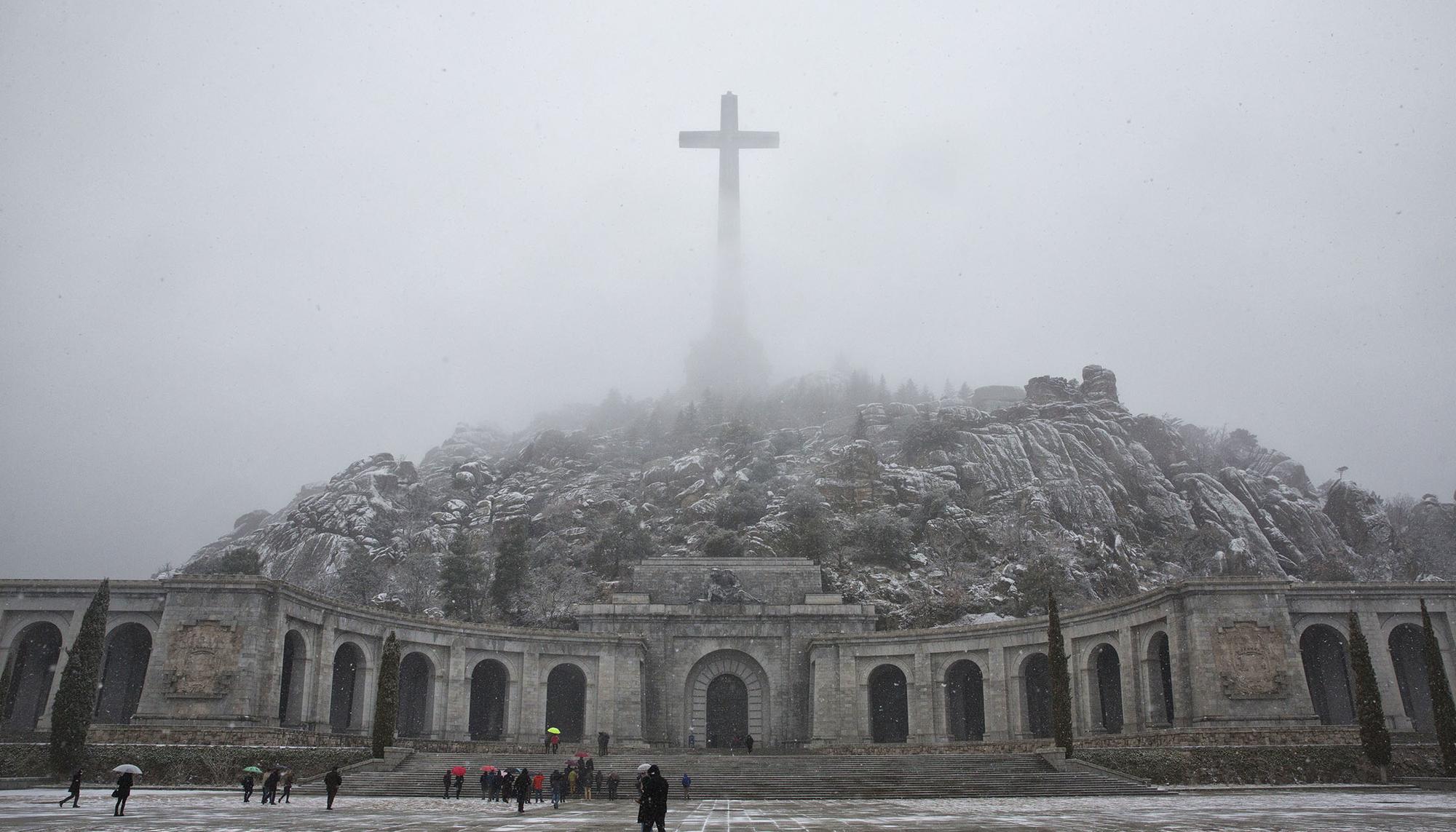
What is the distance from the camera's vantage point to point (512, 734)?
1751 inches

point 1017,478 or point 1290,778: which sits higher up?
point 1017,478

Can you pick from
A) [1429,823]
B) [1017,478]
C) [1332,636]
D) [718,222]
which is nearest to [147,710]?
[1429,823]

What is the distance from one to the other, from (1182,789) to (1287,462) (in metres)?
76.5

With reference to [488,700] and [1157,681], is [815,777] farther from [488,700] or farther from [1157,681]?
[488,700]

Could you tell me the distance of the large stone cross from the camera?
350 feet

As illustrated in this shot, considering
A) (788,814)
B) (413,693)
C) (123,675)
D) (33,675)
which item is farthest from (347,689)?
(788,814)

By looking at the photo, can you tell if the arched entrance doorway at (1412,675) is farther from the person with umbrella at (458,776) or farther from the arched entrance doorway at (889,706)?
the person with umbrella at (458,776)

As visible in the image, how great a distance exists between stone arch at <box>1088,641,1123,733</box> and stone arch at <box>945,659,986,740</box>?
554 cm

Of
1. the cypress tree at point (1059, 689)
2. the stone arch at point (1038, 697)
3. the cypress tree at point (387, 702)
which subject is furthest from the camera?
the stone arch at point (1038, 697)

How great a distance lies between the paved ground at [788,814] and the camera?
16109mm

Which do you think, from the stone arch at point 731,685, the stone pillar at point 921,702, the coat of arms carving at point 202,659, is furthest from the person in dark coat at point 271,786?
the stone pillar at point 921,702

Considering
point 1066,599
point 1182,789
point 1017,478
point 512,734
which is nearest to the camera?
point 1182,789

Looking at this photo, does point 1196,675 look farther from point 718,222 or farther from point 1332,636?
point 718,222

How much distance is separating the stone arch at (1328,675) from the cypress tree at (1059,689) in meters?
11.9
